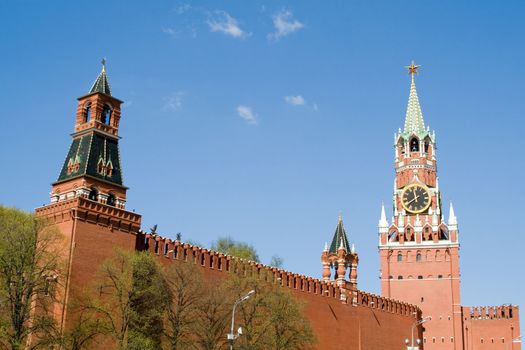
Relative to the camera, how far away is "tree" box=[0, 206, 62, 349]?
34.3 meters

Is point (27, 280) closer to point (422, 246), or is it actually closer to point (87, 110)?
point (87, 110)

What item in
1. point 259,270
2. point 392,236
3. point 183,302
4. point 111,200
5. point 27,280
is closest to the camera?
point 27,280

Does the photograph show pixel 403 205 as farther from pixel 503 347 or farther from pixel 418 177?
pixel 503 347

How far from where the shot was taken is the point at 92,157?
42031 millimetres

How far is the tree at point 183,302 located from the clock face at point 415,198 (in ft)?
127

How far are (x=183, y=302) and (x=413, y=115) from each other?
4717cm

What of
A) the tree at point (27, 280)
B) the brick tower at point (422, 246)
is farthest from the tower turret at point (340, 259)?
the tree at point (27, 280)

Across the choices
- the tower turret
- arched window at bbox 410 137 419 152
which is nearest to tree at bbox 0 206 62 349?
the tower turret

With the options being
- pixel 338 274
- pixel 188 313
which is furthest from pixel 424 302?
pixel 188 313

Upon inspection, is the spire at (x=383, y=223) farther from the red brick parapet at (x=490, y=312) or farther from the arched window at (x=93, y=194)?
the arched window at (x=93, y=194)

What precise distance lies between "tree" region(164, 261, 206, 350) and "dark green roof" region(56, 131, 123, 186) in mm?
6329

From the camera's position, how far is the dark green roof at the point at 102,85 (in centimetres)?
4410

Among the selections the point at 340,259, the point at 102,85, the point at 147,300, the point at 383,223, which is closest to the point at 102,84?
the point at 102,85

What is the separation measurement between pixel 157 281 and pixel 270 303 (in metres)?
7.87
